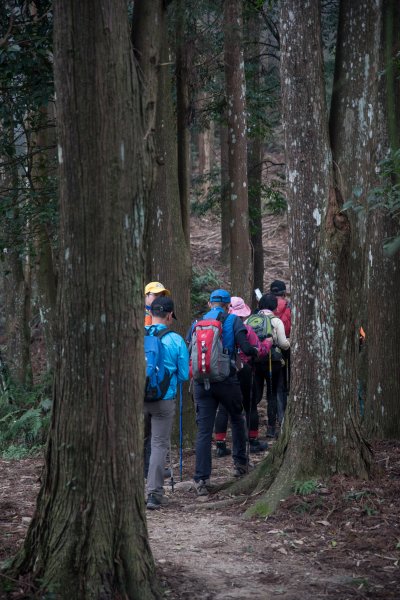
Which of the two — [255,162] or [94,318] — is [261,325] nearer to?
[94,318]

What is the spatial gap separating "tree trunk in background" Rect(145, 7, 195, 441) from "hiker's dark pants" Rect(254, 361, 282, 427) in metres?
1.47

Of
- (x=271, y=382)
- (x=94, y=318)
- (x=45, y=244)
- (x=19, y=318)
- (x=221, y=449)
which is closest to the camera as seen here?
(x=94, y=318)

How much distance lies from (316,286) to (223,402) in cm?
217

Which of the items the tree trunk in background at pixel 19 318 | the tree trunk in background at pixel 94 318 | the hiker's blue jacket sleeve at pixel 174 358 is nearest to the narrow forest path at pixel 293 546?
the tree trunk in background at pixel 94 318

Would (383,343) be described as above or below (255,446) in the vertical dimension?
above

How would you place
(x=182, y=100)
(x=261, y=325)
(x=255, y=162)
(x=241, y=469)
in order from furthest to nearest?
1. (x=255, y=162)
2. (x=182, y=100)
3. (x=261, y=325)
4. (x=241, y=469)

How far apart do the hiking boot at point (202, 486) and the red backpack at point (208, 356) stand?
1096mm

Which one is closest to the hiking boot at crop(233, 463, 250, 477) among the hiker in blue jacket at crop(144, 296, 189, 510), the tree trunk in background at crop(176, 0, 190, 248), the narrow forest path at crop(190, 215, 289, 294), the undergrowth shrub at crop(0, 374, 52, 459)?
the hiker in blue jacket at crop(144, 296, 189, 510)

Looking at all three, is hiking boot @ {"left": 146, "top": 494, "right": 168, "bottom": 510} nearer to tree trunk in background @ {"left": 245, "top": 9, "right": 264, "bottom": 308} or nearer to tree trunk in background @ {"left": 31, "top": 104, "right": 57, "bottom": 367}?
tree trunk in background @ {"left": 31, "top": 104, "right": 57, "bottom": 367}

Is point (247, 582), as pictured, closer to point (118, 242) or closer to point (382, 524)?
point (382, 524)

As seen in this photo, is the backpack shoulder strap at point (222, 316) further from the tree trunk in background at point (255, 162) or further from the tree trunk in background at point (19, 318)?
the tree trunk in background at point (255, 162)

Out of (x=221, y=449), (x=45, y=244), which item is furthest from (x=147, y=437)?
(x=45, y=244)

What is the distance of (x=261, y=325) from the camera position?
38.4 ft

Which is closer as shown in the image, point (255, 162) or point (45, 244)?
point (45, 244)
